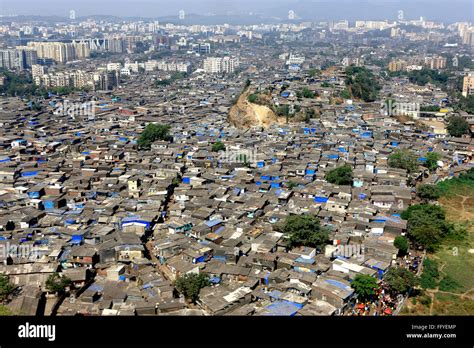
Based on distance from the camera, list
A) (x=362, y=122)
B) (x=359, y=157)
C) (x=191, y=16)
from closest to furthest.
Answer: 1. (x=359, y=157)
2. (x=362, y=122)
3. (x=191, y=16)

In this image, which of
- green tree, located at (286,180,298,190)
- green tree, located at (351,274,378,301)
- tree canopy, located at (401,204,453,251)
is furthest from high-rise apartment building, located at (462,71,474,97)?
green tree, located at (351,274,378,301)

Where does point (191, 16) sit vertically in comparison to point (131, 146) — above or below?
above

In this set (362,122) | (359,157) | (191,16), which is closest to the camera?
(359,157)

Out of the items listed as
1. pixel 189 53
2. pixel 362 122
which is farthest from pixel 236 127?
pixel 189 53

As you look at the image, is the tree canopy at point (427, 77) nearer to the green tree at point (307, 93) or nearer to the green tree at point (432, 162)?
the green tree at point (307, 93)

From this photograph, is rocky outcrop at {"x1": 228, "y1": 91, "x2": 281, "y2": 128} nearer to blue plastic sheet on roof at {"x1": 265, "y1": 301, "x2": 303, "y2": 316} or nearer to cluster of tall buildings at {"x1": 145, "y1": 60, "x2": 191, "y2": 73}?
blue plastic sheet on roof at {"x1": 265, "y1": 301, "x2": 303, "y2": 316}

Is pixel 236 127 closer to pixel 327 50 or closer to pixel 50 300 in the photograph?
pixel 50 300
